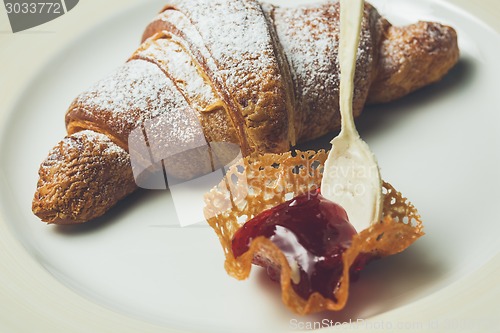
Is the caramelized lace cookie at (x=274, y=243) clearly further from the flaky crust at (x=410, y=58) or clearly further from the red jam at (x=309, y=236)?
the flaky crust at (x=410, y=58)

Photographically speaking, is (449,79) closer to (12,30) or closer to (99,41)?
(99,41)

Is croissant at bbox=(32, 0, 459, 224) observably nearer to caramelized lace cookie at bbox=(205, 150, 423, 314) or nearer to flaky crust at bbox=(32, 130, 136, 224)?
flaky crust at bbox=(32, 130, 136, 224)

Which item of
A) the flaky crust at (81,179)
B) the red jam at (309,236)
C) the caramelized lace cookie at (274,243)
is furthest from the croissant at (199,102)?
the red jam at (309,236)

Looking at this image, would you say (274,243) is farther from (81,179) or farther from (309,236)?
(81,179)

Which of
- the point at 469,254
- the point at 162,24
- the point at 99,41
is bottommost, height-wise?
the point at 469,254

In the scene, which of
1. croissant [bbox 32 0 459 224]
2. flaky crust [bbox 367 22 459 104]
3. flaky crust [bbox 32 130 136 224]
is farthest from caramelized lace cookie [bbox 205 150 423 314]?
flaky crust [bbox 367 22 459 104]

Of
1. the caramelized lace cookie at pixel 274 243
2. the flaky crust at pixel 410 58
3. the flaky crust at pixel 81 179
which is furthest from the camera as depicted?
the flaky crust at pixel 410 58

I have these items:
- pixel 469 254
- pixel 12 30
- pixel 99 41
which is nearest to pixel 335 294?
pixel 469 254
